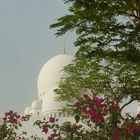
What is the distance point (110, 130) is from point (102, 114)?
0.35 meters

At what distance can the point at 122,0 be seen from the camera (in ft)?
28.4

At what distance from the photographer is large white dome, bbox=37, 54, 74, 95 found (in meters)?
39.8

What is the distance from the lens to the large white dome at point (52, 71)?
3978 cm

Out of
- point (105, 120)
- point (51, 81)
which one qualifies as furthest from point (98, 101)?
point (51, 81)

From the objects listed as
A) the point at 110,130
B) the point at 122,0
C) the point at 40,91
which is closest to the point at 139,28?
the point at 122,0

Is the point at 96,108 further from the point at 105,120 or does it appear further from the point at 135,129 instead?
the point at 135,129

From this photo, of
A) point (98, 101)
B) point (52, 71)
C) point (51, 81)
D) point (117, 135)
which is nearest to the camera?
point (117, 135)

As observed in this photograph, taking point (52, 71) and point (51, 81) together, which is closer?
point (52, 71)

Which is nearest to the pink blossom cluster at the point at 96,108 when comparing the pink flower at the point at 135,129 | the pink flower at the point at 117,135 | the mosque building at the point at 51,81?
the pink flower at the point at 117,135

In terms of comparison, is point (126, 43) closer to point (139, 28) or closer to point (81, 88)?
point (139, 28)

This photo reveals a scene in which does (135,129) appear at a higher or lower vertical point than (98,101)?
lower

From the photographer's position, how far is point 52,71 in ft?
131

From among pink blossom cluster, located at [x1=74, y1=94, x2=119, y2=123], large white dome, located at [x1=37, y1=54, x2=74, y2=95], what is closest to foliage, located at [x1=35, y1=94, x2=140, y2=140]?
pink blossom cluster, located at [x1=74, y1=94, x2=119, y2=123]

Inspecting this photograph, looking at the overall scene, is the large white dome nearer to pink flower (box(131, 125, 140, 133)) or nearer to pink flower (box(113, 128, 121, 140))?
pink flower (box(113, 128, 121, 140))
